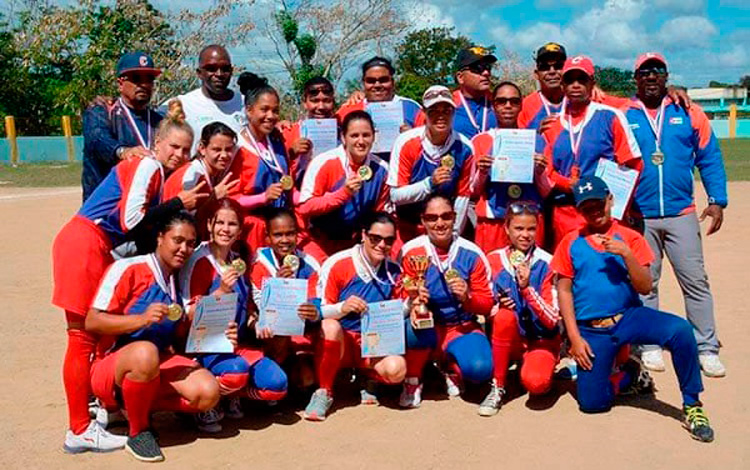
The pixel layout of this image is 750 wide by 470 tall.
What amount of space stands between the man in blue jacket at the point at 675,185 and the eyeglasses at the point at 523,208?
1.11 m

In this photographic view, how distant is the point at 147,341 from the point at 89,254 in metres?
0.67

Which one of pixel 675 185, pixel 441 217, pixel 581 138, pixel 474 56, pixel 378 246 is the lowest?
pixel 378 246

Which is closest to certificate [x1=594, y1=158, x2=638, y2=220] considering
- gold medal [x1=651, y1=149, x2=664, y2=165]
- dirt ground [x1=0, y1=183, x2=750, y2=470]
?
gold medal [x1=651, y1=149, x2=664, y2=165]

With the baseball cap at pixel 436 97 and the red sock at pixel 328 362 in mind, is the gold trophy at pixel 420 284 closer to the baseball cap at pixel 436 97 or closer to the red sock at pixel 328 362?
the red sock at pixel 328 362

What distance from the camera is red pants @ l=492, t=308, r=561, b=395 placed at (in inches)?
226

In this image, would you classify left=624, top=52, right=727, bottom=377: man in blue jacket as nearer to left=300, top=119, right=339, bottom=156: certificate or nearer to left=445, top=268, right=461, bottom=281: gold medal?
left=445, top=268, right=461, bottom=281: gold medal

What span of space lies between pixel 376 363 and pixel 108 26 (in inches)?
1091

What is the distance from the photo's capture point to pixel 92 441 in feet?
16.9

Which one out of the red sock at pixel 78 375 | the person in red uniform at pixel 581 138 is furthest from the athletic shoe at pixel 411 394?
the red sock at pixel 78 375

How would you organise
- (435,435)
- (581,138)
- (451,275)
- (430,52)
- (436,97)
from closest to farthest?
(435,435) < (451,275) < (436,97) < (581,138) < (430,52)

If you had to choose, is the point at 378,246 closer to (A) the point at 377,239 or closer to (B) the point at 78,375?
(A) the point at 377,239

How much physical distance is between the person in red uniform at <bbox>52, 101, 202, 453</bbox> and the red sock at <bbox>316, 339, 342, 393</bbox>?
4.62 feet

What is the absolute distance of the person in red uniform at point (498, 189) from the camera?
6.21 meters

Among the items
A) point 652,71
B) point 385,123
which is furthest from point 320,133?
point 652,71
